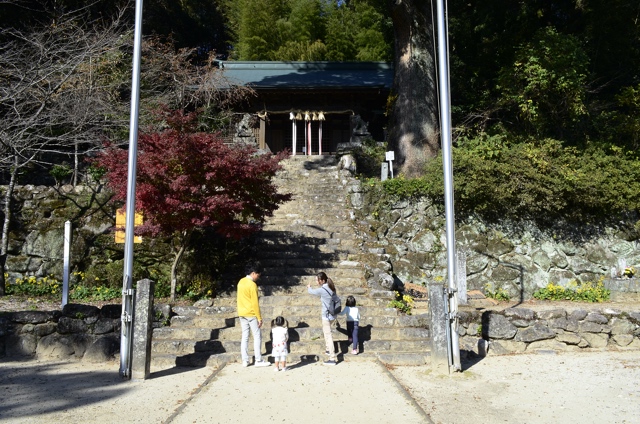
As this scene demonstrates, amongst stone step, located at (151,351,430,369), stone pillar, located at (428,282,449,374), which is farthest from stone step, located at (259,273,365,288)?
stone pillar, located at (428,282,449,374)

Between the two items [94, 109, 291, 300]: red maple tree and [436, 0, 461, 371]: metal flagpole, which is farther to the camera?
[94, 109, 291, 300]: red maple tree

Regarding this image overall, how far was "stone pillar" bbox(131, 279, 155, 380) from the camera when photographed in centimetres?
737

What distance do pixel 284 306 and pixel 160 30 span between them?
18.9 metres

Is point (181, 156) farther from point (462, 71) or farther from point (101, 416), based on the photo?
point (462, 71)

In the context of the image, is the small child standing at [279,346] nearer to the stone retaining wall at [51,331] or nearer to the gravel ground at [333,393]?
the gravel ground at [333,393]

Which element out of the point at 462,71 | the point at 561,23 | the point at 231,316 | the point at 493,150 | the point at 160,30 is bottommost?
the point at 231,316

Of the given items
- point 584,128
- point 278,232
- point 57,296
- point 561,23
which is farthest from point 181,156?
point 561,23

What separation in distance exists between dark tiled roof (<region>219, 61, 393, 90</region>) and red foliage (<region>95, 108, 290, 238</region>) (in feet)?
40.3

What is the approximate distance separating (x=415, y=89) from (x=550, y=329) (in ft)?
28.8

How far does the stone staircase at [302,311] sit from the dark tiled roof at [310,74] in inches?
366

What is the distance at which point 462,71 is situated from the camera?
64.7ft

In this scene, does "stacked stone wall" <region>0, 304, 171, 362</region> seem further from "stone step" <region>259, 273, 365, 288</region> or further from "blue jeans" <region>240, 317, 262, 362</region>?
"stone step" <region>259, 273, 365, 288</region>

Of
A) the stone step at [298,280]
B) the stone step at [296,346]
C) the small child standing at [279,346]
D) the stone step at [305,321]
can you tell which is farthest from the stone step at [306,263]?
the small child standing at [279,346]

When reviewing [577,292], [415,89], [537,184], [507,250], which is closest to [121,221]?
[507,250]
